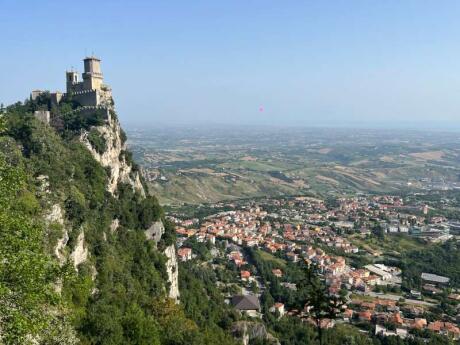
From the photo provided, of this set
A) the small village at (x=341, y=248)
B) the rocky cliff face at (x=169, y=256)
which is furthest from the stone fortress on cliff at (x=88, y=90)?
the small village at (x=341, y=248)

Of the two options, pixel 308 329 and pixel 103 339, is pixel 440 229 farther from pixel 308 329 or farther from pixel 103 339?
pixel 103 339

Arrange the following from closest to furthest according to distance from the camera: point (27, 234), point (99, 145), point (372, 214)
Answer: point (27, 234) → point (99, 145) → point (372, 214)

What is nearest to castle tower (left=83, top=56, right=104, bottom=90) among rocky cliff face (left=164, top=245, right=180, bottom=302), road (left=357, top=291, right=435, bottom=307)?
rocky cliff face (left=164, top=245, right=180, bottom=302)

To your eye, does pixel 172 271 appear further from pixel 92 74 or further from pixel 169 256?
pixel 92 74

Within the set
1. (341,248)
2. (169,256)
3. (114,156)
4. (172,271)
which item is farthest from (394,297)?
(114,156)

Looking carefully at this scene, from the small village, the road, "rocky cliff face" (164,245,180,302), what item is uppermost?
"rocky cliff face" (164,245,180,302)

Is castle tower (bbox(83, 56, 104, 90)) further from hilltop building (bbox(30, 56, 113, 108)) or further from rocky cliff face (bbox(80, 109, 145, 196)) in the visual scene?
rocky cliff face (bbox(80, 109, 145, 196))

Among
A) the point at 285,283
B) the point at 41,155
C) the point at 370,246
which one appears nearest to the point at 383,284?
the point at 285,283
